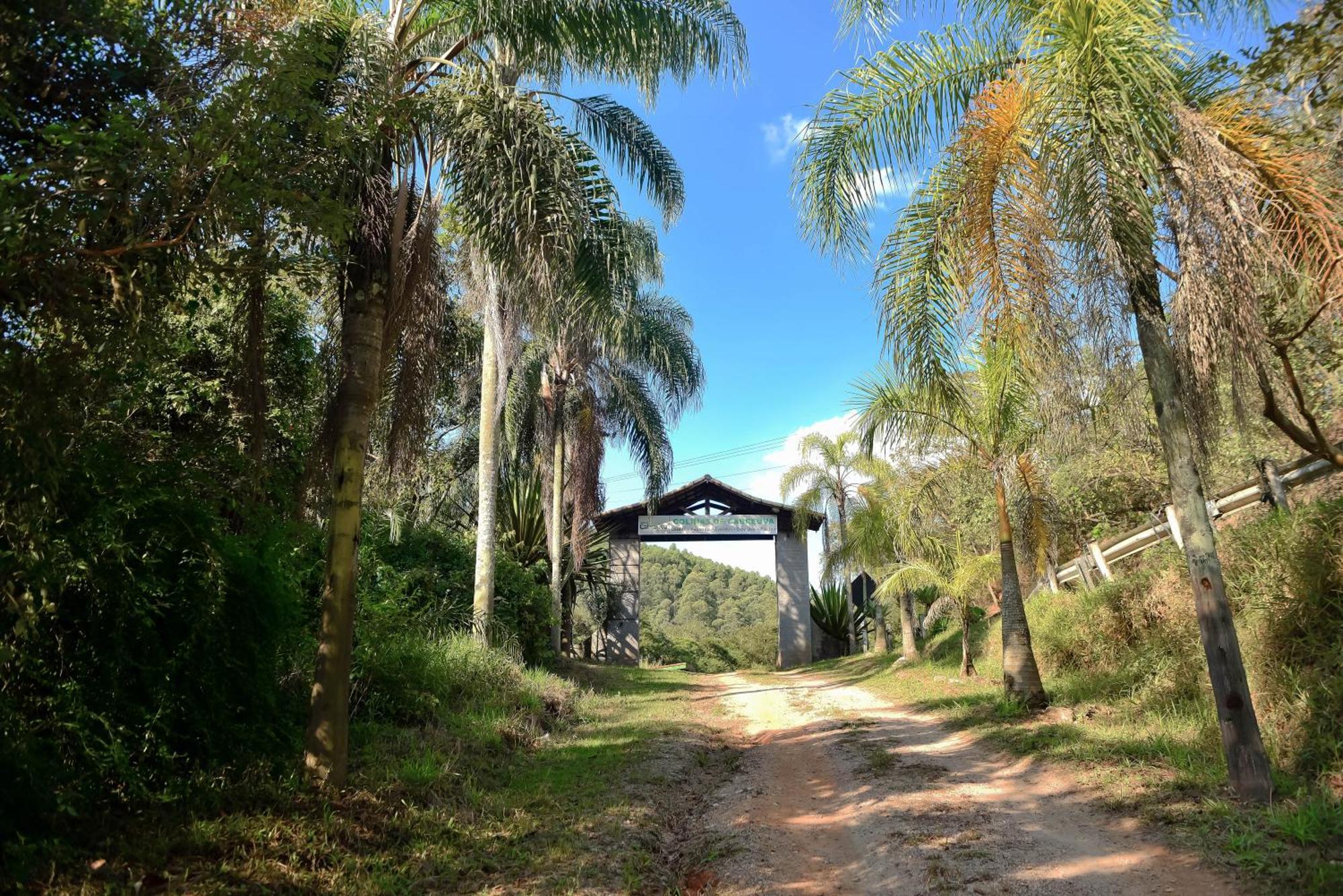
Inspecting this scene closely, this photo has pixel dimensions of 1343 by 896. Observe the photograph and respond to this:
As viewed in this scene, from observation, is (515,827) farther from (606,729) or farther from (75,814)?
(606,729)

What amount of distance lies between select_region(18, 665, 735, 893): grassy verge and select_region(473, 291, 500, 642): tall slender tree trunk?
Result: 2982 mm

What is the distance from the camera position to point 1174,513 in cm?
1003

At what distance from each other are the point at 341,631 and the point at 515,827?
74.2 inches

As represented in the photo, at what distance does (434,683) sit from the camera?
8.45 m

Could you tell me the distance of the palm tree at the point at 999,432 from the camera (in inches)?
380

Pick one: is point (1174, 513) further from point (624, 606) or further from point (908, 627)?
point (624, 606)

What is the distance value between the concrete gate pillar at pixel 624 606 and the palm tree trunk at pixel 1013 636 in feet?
59.4

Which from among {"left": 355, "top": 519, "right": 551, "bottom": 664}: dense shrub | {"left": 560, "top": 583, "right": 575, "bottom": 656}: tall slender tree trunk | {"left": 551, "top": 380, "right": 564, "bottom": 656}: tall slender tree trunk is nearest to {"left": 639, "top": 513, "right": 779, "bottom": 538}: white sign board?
{"left": 560, "top": 583, "right": 575, "bottom": 656}: tall slender tree trunk

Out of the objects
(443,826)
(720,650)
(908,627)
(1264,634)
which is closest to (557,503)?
(908,627)

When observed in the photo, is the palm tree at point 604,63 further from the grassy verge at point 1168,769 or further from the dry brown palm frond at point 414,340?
the grassy verge at point 1168,769

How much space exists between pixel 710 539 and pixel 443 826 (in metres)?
24.2

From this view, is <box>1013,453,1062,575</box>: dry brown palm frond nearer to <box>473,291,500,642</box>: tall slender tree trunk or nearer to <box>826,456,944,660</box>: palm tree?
<box>826,456,944,660</box>: palm tree

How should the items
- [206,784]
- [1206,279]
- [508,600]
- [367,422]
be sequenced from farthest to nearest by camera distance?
[508,600]
[367,422]
[1206,279]
[206,784]

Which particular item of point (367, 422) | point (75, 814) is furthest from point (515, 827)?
point (367, 422)
